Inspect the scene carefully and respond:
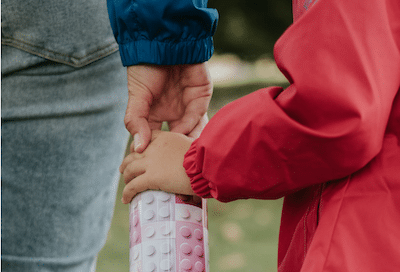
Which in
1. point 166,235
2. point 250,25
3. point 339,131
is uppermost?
point 339,131

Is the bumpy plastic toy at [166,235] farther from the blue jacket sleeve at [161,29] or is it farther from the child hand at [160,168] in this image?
the blue jacket sleeve at [161,29]

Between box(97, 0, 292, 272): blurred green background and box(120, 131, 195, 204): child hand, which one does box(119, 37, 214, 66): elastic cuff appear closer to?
box(120, 131, 195, 204): child hand

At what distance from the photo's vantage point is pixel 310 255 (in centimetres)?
60

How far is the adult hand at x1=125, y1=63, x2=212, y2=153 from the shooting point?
1012 millimetres

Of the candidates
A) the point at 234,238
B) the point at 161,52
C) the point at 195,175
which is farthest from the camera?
the point at 234,238

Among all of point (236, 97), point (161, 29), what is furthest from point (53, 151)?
point (236, 97)

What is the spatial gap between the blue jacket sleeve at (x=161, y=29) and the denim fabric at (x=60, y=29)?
0.24 feet

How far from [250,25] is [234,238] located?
8.52ft

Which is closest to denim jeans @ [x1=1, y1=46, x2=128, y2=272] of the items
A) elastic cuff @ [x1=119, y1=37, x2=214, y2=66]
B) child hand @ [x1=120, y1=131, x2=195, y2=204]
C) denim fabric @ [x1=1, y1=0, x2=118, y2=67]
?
denim fabric @ [x1=1, y1=0, x2=118, y2=67]

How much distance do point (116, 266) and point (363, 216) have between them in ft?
5.73

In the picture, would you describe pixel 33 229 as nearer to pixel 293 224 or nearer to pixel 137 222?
pixel 137 222

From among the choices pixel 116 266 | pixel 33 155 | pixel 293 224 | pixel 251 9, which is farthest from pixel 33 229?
pixel 251 9

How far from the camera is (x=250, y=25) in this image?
4.45m

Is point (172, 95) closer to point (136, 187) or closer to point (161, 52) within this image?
point (161, 52)
